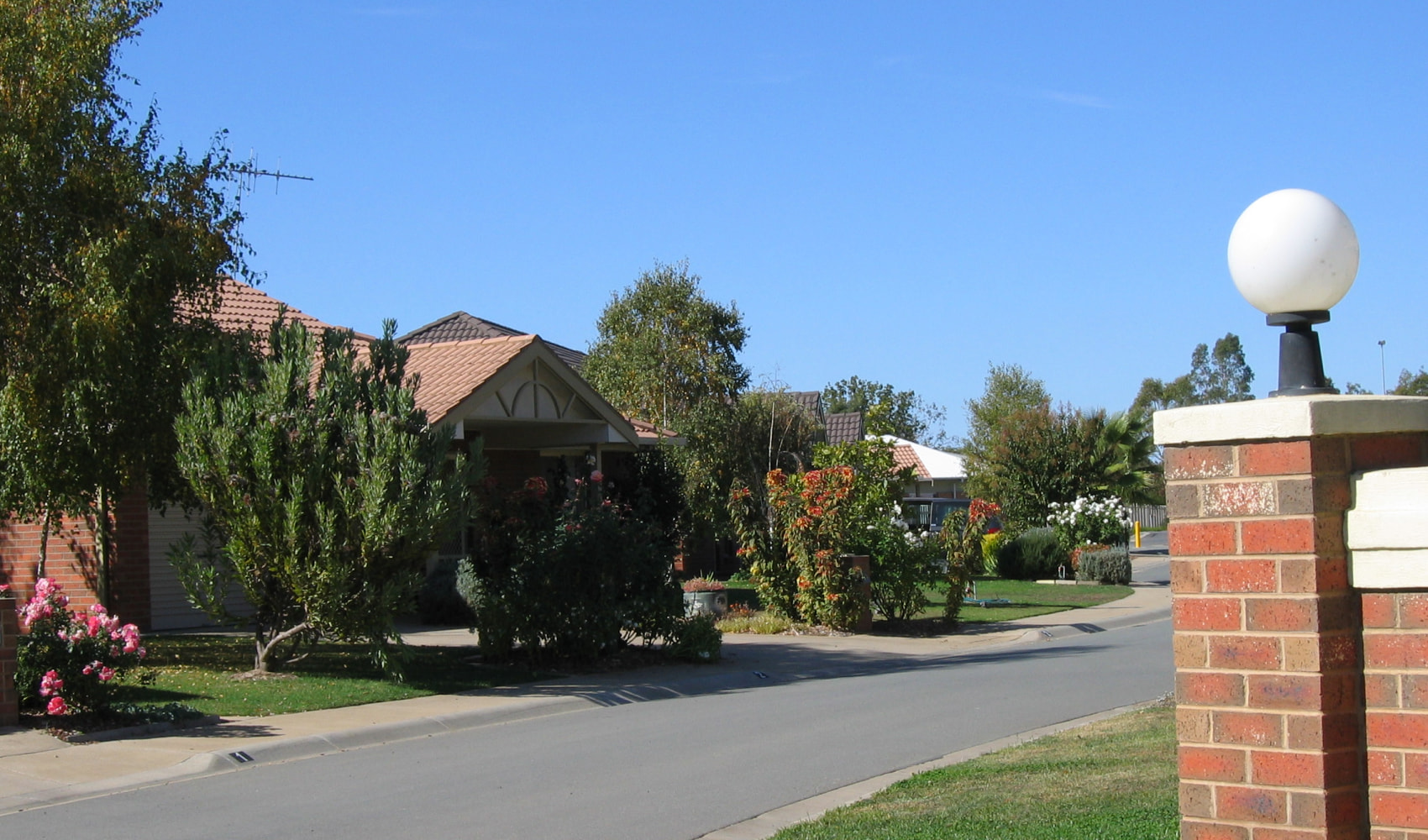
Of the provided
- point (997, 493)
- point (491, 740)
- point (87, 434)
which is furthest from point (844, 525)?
point (997, 493)

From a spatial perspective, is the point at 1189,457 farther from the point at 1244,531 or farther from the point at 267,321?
the point at 267,321

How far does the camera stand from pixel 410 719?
1205cm

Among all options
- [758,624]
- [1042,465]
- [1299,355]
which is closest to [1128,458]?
[1042,465]

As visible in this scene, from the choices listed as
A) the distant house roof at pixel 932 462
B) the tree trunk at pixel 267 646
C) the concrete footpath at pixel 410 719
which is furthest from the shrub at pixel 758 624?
the distant house roof at pixel 932 462

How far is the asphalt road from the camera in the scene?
26.9 ft

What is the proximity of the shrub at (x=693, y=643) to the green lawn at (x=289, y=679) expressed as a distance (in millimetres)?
2103

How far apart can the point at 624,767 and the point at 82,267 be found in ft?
26.9

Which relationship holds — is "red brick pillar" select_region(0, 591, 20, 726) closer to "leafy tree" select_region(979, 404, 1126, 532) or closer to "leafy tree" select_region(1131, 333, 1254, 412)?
"leafy tree" select_region(979, 404, 1126, 532)

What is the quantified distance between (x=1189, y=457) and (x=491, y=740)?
29.0 ft

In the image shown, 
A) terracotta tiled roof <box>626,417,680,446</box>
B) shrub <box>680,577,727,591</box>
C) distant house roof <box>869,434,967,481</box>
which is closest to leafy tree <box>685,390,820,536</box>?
terracotta tiled roof <box>626,417,680,446</box>

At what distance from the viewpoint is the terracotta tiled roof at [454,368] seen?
19.0 m

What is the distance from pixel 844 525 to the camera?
1942 centimetres

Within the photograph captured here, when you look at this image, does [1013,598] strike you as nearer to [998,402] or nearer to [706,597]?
[706,597]

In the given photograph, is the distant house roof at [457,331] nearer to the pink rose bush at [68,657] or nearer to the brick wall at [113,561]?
the brick wall at [113,561]
